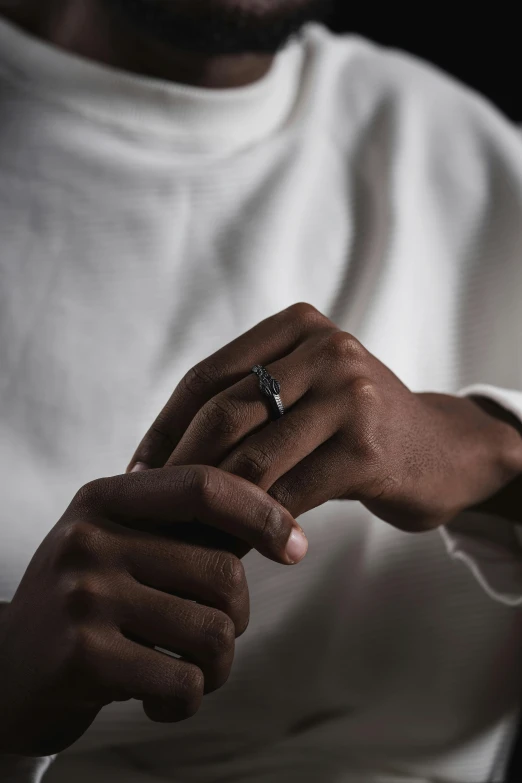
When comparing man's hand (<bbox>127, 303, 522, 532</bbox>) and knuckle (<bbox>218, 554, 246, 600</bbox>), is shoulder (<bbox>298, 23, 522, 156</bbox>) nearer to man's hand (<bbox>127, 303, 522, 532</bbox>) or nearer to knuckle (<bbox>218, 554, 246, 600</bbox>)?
man's hand (<bbox>127, 303, 522, 532</bbox>)

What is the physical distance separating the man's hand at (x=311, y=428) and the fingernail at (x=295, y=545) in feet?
0.12

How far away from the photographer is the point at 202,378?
21.5 inches

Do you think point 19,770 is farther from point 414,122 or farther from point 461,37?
point 461,37

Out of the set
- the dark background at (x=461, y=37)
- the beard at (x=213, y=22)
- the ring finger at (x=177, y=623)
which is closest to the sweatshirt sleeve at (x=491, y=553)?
the ring finger at (x=177, y=623)

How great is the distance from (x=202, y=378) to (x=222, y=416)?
5 centimetres

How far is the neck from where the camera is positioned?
2.78ft

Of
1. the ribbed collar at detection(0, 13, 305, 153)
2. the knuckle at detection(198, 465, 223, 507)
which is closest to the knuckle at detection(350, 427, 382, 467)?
the knuckle at detection(198, 465, 223, 507)

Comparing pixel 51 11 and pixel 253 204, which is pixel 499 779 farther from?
pixel 51 11

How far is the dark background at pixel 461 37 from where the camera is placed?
1189 mm

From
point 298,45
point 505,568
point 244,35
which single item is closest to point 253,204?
point 244,35

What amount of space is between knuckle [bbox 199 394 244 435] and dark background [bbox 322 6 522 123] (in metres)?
0.91

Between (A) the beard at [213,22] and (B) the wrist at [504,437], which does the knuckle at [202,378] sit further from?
(A) the beard at [213,22]

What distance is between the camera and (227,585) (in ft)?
1.61

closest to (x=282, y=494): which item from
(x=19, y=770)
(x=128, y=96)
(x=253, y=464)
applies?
(x=253, y=464)
